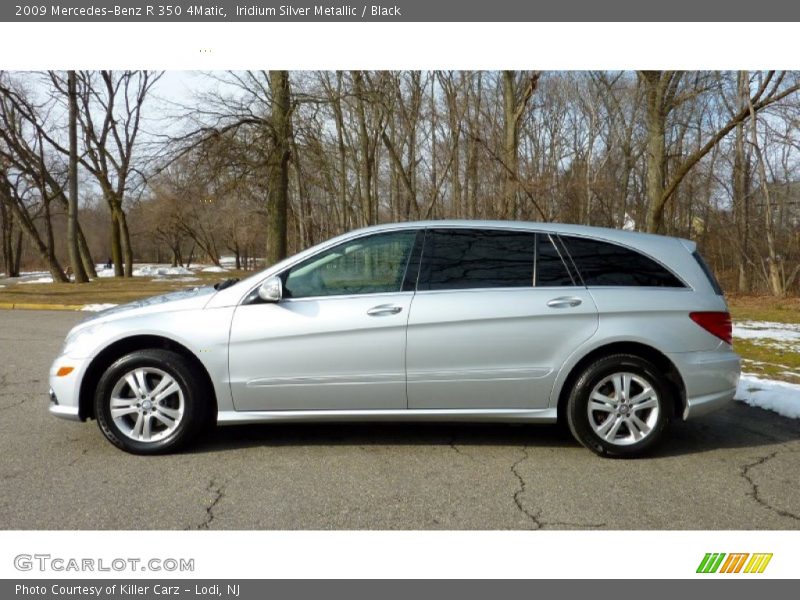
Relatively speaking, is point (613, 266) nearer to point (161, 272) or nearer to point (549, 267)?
point (549, 267)

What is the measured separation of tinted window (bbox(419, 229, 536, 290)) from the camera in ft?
13.0

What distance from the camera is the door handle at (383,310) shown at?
12.5 ft

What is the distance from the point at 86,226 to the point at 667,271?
2476 inches

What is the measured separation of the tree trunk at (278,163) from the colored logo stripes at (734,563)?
38.4 ft

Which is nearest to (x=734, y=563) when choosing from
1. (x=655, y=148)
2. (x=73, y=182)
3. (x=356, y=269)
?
(x=356, y=269)

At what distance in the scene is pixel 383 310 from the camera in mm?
3812

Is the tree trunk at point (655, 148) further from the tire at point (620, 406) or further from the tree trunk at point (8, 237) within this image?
the tree trunk at point (8, 237)

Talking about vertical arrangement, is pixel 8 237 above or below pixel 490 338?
above

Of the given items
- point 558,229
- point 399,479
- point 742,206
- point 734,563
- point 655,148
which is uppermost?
point 655,148

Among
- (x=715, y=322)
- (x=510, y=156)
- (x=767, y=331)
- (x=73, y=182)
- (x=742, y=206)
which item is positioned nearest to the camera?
(x=715, y=322)

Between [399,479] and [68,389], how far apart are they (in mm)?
2480

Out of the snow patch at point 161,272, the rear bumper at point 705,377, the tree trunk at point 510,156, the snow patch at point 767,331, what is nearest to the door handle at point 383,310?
the rear bumper at point 705,377

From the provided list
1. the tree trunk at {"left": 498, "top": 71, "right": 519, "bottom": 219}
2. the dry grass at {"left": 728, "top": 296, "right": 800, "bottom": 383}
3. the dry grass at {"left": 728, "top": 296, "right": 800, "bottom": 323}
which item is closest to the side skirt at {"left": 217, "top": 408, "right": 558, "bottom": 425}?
the dry grass at {"left": 728, "top": 296, "right": 800, "bottom": 383}

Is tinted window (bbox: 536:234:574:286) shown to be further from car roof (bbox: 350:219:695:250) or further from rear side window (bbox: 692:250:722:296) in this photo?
rear side window (bbox: 692:250:722:296)
